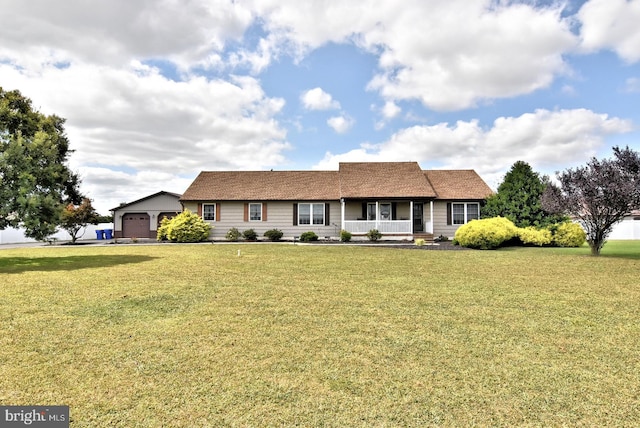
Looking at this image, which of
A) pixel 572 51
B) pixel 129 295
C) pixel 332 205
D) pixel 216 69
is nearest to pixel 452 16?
pixel 572 51

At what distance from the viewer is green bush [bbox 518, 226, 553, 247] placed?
789 inches

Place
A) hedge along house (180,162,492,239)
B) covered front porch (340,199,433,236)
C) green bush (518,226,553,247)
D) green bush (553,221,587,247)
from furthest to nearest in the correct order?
covered front porch (340,199,433,236), hedge along house (180,162,492,239), green bush (553,221,587,247), green bush (518,226,553,247)

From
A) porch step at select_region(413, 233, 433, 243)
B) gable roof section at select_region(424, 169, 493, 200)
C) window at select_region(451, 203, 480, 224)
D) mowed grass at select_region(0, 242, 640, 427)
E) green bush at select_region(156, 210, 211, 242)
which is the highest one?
gable roof section at select_region(424, 169, 493, 200)

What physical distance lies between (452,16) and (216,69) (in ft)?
37.5

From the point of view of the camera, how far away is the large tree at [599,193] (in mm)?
14328

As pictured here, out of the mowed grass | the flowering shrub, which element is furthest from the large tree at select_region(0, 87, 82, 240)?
the flowering shrub

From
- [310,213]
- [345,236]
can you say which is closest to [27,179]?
[345,236]

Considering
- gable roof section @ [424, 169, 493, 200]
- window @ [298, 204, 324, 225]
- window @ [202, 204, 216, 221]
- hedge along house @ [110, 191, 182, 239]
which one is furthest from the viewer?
hedge along house @ [110, 191, 182, 239]

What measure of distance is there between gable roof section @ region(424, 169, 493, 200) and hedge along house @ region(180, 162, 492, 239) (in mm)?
65

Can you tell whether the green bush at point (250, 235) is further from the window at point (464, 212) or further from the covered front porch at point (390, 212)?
the window at point (464, 212)

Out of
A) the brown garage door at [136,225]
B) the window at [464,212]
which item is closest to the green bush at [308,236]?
the window at [464,212]

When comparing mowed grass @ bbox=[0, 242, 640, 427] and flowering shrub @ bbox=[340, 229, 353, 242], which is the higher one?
flowering shrub @ bbox=[340, 229, 353, 242]

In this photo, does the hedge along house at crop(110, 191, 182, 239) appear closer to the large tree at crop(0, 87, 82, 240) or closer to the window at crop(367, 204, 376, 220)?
the large tree at crop(0, 87, 82, 240)

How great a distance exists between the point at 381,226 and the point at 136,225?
22.0 m
